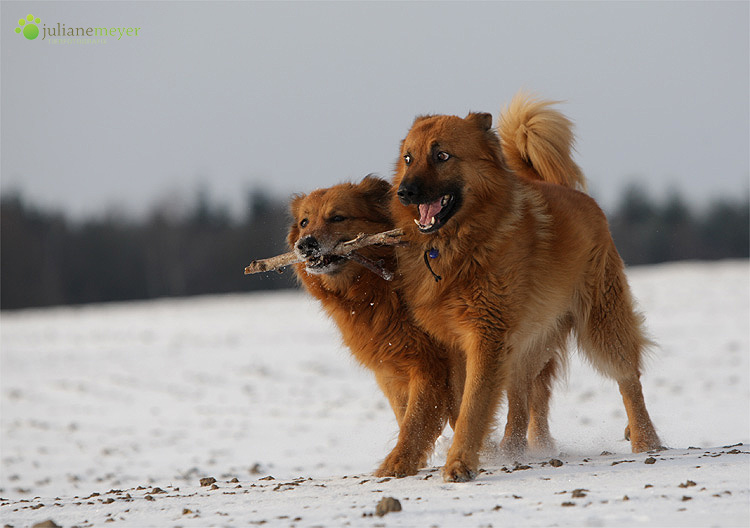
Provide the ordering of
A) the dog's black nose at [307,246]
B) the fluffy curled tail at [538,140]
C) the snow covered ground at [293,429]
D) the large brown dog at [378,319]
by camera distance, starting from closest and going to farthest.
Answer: the snow covered ground at [293,429] → the large brown dog at [378,319] → the dog's black nose at [307,246] → the fluffy curled tail at [538,140]

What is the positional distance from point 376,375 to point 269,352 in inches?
412

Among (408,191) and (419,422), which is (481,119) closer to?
(408,191)

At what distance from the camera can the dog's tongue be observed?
4.62 m

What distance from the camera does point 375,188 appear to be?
5.45 m

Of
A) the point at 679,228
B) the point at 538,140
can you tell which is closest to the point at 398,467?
the point at 538,140

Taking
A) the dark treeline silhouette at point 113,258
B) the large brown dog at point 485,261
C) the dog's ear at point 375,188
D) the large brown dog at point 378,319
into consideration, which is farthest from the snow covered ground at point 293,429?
the dark treeline silhouette at point 113,258

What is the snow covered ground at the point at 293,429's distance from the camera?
3588 millimetres

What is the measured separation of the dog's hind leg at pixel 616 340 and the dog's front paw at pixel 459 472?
1820 millimetres

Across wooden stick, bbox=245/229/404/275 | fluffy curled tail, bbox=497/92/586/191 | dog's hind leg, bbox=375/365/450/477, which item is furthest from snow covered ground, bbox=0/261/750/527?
fluffy curled tail, bbox=497/92/586/191

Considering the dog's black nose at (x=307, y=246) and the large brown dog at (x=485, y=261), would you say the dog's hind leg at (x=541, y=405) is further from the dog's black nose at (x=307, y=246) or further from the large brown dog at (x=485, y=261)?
the dog's black nose at (x=307, y=246)

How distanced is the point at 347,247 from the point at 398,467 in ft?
4.61

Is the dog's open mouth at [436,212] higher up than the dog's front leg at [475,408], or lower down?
higher up

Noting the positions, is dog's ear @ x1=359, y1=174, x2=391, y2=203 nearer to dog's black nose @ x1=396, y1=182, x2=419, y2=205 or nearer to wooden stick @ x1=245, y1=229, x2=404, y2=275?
wooden stick @ x1=245, y1=229, x2=404, y2=275

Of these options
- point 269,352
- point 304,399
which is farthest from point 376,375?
point 269,352
